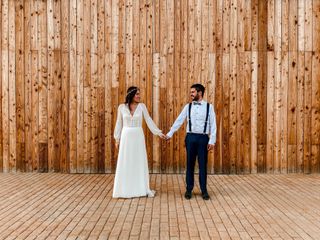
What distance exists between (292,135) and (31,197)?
520cm

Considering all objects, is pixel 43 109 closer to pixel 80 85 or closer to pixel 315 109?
pixel 80 85

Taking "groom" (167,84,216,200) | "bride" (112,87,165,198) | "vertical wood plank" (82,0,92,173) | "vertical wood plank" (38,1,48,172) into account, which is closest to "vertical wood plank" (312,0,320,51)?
"groom" (167,84,216,200)

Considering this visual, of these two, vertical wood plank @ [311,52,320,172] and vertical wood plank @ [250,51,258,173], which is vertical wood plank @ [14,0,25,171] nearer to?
vertical wood plank @ [250,51,258,173]

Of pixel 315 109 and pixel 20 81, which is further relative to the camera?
pixel 20 81

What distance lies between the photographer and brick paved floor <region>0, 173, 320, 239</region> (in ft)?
18.0

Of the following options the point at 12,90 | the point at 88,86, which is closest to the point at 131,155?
the point at 88,86

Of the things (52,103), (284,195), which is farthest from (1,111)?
(284,195)

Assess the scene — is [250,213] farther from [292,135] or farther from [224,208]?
[292,135]

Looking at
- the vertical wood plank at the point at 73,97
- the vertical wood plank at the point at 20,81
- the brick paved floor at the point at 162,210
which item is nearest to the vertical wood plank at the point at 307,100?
the brick paved floor at the point at 162,210

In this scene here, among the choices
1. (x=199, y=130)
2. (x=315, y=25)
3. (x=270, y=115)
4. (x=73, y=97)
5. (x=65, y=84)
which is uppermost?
(x=315, y=25)

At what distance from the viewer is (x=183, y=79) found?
394 inches

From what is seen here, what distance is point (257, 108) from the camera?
9.98 meters

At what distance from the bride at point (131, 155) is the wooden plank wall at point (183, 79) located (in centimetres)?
204

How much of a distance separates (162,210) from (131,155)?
4.63 ft
